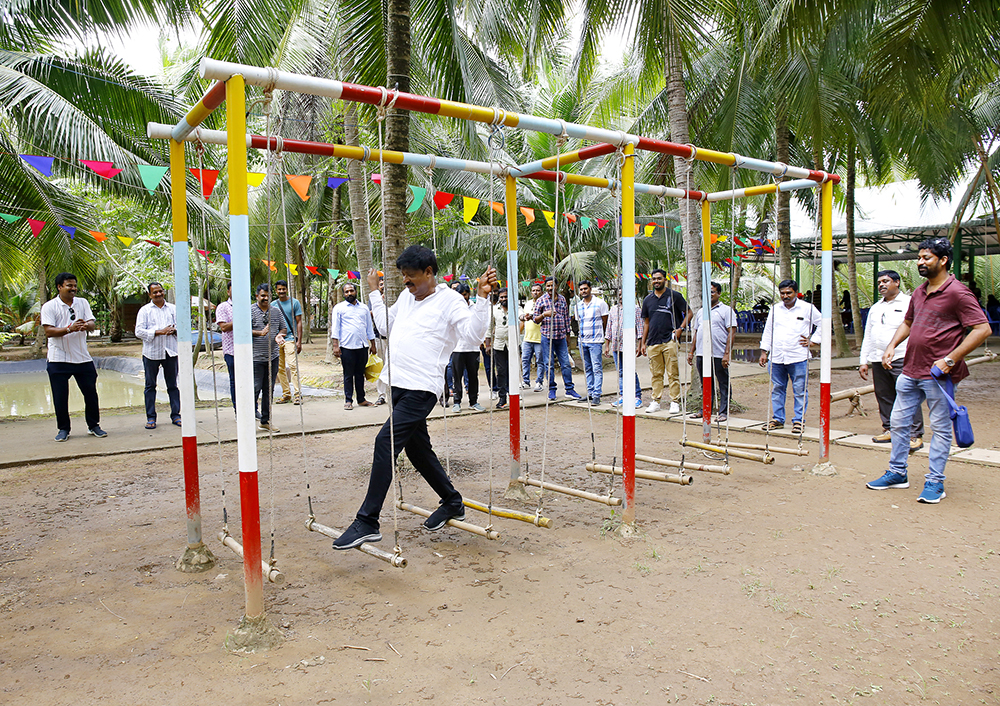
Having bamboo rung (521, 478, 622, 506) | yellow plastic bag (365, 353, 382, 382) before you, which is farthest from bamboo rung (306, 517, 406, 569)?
yellow plastic bag (365, 353, 382, 382)

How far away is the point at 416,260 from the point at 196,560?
2205 millimetres

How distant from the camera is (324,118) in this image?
17328mm

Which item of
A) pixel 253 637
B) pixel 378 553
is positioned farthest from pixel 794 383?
pixel 253 637

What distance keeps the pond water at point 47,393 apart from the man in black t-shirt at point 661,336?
8821 millimetres

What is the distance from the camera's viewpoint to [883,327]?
6953mm

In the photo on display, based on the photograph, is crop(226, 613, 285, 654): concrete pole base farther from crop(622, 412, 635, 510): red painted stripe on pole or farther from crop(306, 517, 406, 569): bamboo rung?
crop(622, 412, 635, 510): red painted stripe on pole

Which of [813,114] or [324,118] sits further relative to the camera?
[324,118]

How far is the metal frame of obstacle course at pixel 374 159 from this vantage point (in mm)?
3221

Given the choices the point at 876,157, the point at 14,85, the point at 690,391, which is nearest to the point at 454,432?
the point at 690,391

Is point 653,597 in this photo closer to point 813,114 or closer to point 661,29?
point 661,29

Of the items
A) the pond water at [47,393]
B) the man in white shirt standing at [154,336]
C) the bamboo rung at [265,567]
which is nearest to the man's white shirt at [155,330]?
the man in white shirt standing at [154,336]

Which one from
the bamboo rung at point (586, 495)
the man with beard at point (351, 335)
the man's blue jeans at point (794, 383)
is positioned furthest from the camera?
the man with beard at point (351, 335)

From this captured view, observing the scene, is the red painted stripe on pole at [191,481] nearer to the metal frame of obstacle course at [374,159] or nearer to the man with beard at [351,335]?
the metal frame of obstacle course at [374,159]

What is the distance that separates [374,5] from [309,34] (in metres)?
6.86
